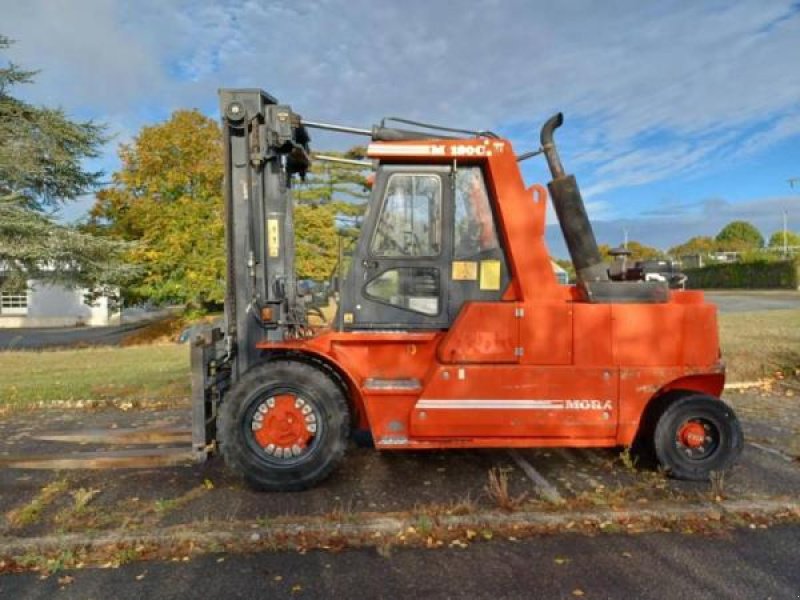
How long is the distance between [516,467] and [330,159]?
10.6 feet

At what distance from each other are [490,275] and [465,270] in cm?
21

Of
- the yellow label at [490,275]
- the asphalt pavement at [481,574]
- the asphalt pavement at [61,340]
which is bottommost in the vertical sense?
A: the asphalt pavement at [61,340]

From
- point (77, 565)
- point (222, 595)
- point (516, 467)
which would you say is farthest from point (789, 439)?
point (77, 565)

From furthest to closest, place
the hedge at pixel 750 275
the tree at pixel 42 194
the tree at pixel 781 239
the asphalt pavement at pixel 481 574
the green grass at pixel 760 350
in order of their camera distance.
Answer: the tree at pixel 781 239, the hedge at pixel 750 275, the tree at pixel 42 194, the green grass at pixel 760 350, the asphalt pavement at pixel 481 574

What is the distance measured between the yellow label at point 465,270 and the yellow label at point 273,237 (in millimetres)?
1646

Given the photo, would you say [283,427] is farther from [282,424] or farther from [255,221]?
[255,221]

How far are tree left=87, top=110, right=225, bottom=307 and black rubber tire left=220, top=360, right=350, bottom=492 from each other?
21005 mm

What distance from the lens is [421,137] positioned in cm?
515

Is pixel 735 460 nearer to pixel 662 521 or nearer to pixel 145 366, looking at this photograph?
pixel 662 521

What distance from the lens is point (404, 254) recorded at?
5.11 metres

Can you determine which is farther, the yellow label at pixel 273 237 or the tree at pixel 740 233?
the tree at pixel 740 233

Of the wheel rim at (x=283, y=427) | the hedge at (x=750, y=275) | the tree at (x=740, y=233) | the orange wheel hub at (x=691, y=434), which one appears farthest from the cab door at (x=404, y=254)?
the tree at (x=740, y=233)

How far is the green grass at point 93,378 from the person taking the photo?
9.33m

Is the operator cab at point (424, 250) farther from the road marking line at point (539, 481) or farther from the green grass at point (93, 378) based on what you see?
the green grass at point (93, 378)
